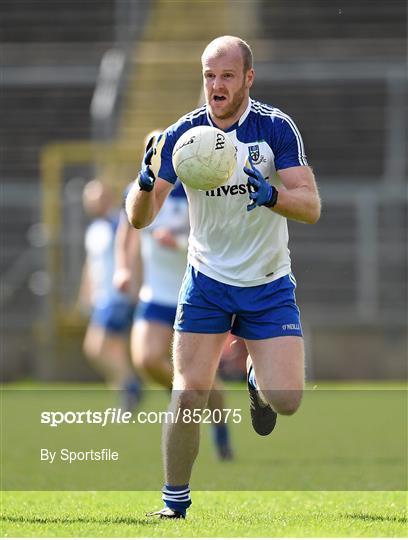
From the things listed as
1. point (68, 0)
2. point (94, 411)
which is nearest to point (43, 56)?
point (68, 0)

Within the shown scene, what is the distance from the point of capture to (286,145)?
5.82 metres

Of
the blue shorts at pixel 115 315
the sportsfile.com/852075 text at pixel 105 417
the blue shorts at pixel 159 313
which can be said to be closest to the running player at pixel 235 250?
the blue shorts at pixel 159 313

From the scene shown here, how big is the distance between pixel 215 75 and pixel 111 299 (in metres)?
8.07

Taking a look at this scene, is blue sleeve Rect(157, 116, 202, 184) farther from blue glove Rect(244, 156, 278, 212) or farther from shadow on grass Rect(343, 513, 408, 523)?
shadow on grass Rect(343, 513, 408, 523)

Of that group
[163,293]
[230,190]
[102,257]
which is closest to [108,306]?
[102,257]

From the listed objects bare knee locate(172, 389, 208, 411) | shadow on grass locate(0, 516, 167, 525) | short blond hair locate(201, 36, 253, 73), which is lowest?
shadow on grass locate(0, 516, 167, 525)

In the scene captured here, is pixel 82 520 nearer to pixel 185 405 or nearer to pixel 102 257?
pixel 185 405

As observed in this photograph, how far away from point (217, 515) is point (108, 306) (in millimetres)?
7572

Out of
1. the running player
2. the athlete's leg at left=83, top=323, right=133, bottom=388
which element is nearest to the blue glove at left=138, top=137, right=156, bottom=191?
the running player

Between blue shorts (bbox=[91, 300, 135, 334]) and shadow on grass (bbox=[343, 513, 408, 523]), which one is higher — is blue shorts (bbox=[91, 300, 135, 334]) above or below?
above

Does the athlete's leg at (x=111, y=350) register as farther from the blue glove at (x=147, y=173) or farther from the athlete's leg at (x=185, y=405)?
the blue glove at (x=147, y=173)

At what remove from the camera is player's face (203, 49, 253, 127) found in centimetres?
573

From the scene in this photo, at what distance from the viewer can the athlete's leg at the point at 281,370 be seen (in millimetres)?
5879

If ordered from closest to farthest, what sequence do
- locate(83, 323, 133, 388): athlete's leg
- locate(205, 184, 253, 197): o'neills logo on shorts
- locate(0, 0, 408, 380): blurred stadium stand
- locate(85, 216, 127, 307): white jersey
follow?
locate(205, 184, 253, 197): o'neills logo on shorts
locate(83, 323, 133, 388): athlete's leg
locate(85, 216, 127, 307): white jersey
locate(0, 0, 408, 380): blurred stadium stand
